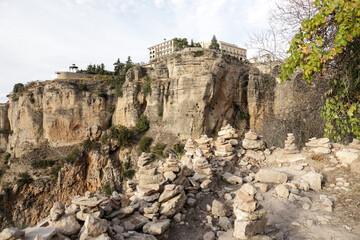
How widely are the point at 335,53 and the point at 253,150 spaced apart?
12.4ft

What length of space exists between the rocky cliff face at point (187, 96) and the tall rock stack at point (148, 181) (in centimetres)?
1753

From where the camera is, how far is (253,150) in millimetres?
6406

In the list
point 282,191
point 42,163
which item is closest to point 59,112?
point 42,163

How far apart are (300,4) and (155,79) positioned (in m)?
21.0

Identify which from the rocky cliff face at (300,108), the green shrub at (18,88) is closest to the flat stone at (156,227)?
the rocky cliff face at (300,108)

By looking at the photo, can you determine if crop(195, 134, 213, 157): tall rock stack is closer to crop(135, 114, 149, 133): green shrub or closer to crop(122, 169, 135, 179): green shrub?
crop(122, 169, 135, 179): green shrub

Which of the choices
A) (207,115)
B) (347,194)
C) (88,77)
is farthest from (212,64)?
(347,194)

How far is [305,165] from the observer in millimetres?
5281

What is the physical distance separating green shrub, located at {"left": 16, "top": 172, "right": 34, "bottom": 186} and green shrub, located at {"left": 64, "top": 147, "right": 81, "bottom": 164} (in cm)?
403

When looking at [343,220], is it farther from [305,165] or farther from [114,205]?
[114,205]

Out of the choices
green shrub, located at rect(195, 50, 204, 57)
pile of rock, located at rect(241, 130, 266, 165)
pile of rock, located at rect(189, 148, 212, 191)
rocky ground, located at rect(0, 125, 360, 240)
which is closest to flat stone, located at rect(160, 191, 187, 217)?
rocky ground, located at rect(0, 125, 360, 240)

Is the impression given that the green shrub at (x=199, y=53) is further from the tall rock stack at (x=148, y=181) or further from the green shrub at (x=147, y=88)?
the tall rock stack at (x=148, y=181)

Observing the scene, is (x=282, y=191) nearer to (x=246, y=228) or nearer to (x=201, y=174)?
(x=201, y=174)

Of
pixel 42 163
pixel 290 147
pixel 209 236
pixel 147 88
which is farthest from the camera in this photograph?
pixel 147 88
